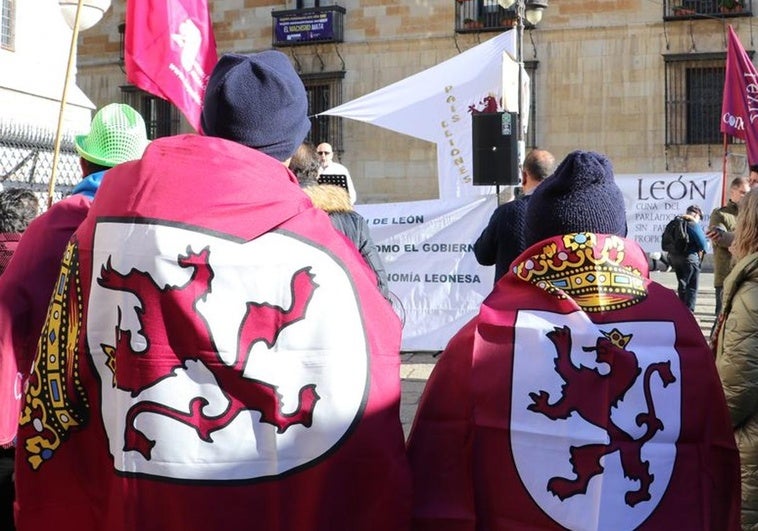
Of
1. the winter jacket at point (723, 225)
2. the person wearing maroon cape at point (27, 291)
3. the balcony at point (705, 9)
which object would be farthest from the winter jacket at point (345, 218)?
the balcony at point (705, 9)

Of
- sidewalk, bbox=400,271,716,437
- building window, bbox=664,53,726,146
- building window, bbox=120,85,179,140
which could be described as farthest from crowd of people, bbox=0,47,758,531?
building window, bbox=120,85,179,140

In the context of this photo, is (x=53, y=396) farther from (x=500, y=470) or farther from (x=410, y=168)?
(x=410, y=168)

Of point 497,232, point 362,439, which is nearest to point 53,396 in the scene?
point 362,439

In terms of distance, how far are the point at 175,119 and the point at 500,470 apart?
24591mm

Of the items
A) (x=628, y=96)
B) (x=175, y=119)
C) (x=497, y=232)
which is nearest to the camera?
(x=497, y=232)

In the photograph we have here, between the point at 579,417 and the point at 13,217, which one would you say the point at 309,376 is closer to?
the point at 579,417

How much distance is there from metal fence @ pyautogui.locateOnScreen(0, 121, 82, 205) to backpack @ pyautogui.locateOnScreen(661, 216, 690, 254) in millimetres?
6999

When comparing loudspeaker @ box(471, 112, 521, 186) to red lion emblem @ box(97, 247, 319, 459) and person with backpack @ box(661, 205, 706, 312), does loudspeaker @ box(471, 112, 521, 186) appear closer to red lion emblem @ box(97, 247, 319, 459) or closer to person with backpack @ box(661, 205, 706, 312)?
person with backpack @ box(661, 205, 706, 312)

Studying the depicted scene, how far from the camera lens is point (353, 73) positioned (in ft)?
78.1

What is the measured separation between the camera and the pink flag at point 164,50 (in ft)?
18.1

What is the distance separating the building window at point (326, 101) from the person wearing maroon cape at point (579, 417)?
21.9 m

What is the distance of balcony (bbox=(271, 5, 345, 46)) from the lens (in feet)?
77.5

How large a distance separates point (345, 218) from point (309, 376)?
8.02ft

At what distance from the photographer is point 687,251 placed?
1120cm
